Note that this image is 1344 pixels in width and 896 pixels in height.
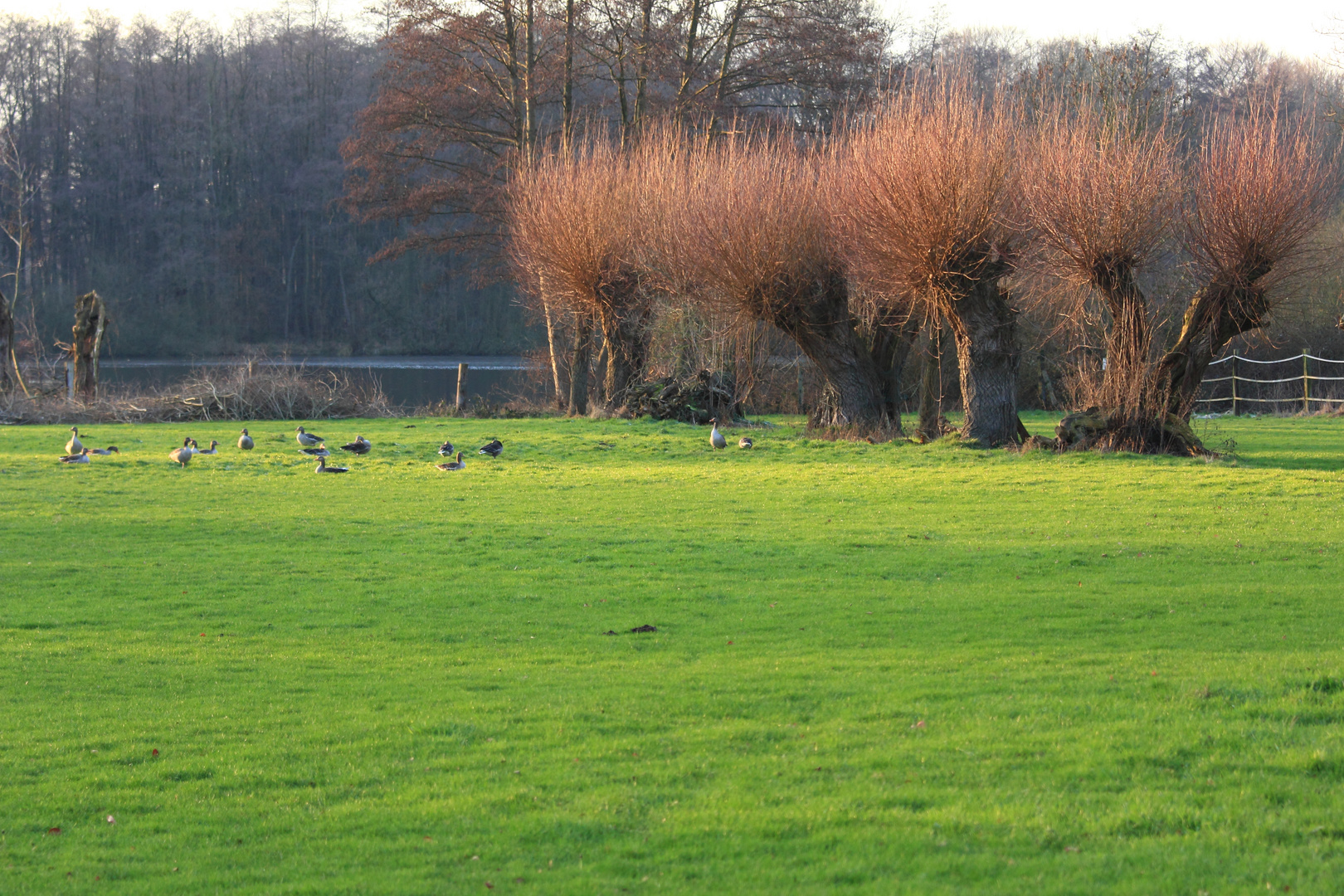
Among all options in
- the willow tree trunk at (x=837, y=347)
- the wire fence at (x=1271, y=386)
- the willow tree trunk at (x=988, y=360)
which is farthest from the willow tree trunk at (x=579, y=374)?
the wire fence at (x=1271, y=386)

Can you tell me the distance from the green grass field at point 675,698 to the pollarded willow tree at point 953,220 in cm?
713

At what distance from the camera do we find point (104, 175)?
2926 inches

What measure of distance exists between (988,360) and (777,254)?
4.99 metres

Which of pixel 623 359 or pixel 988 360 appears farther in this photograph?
pixel 623 359

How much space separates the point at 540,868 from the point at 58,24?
8512 centimetres

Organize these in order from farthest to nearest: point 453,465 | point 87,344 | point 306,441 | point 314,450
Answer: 1. point 87,344
2. point 306,441
3. point 314,450
4. point 453,465

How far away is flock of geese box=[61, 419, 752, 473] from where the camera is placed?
20781mm

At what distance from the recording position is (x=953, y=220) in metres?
21.0

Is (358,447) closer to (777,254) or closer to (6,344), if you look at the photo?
(777,254)

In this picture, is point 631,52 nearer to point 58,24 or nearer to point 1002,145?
point 1002,145

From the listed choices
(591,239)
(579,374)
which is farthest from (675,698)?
(579,374)

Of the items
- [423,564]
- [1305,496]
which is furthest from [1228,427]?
[423,564]

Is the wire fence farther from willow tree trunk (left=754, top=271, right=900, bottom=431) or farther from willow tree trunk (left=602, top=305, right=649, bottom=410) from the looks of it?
willow tree trunk (left=602, top=305, right=649, bottom=410)

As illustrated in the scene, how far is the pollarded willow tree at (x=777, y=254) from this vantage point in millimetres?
23984
